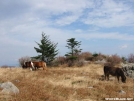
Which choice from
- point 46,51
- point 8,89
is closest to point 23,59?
point 46,51

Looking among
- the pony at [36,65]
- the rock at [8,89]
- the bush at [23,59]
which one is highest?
the bush at [23,59]

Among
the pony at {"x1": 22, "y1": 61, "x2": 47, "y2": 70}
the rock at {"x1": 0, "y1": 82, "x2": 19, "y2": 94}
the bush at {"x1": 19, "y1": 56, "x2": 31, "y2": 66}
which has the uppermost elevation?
the bush at {"x1": 19, "y1": 56, "x2": 31, "y2": 66}

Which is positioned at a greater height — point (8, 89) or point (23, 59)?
point (23, 59)

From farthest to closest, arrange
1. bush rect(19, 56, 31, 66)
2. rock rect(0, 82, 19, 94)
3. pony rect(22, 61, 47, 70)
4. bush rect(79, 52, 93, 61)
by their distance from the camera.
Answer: bush rect(79, 52, 93, 61), bush rect(19, 56, 31, 66), pony rect(22, 61, 47, 70), rock rect(0, 82, 19, 94)

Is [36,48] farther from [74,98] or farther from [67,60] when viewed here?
[74,98]

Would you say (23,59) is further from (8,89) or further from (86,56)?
(8,89)

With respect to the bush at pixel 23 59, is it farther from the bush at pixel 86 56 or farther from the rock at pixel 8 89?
the rock at pixel 8 89

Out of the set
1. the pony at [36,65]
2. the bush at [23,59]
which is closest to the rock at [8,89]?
the pony at [36,65]

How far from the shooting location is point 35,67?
26219 mm

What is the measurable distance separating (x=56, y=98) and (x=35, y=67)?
15.5m

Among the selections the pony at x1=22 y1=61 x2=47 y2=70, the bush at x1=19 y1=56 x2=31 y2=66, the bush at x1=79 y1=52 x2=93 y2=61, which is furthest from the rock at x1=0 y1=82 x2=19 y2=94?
the bush at x1=79 y1=52 x2=93 y2=61

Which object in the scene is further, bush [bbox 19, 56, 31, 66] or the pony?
bush [bbox 19, 56, 31, 66]

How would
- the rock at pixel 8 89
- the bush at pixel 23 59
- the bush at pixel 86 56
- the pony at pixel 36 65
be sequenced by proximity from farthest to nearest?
1. the bush at pixel 86 56
2. the bush at pixel 23 59
3. the pony at pixel 36 65
4. the rock at pixel 8 89

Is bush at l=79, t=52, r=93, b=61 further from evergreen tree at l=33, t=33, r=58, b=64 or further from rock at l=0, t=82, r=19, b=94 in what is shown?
rock at l=0, t=82, r=19, b=94
